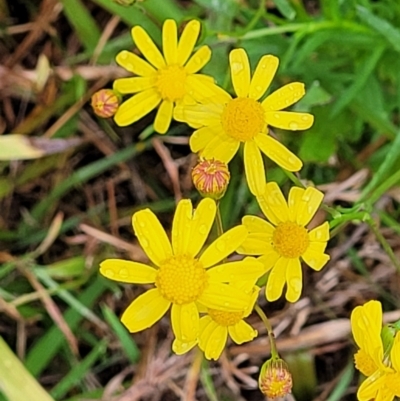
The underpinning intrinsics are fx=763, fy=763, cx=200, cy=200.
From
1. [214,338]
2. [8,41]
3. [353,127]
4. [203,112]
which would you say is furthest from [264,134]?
[8,41]

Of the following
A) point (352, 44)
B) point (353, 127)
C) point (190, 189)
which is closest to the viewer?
point (352, 44)

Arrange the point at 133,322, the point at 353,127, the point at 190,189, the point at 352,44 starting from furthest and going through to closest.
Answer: the point at 190,189
the point at 353,127
the point at 352,44
the point at 133,322

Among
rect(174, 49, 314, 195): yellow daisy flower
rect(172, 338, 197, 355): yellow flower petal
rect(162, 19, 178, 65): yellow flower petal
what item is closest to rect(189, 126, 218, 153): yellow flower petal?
rect(174, 49, 314, 195): yellow daisy flower

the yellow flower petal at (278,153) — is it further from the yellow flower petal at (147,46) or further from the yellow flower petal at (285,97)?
the yellow flower petal at (147,46)

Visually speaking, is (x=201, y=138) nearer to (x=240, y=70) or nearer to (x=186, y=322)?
(x=240, y=70)

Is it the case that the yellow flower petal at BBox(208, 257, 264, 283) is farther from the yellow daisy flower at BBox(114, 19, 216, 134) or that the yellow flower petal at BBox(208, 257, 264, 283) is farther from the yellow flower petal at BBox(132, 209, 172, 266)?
the yellow daisy flower at BBox(114, 19, 216, 134)

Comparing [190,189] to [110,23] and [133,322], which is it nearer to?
[110,23]
